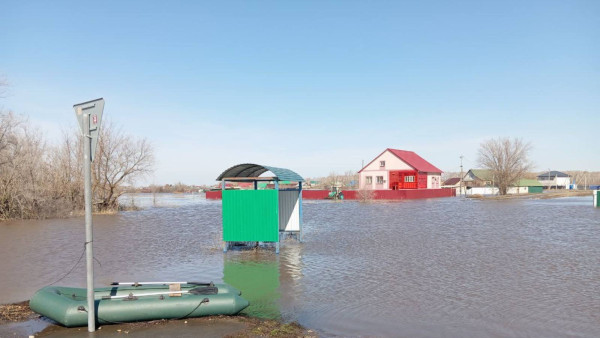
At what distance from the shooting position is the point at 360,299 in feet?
31.3

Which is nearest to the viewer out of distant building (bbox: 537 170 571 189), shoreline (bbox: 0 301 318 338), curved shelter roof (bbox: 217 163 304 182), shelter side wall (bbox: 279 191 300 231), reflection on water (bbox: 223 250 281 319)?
shoreline (bbox: 0 301 318 338)

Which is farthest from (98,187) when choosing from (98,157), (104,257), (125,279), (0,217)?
(125,279)

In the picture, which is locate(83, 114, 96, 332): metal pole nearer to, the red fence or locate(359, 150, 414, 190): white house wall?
the red fence

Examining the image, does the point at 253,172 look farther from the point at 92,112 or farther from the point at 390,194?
the point at 390,194

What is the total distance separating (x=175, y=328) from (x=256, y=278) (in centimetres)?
483

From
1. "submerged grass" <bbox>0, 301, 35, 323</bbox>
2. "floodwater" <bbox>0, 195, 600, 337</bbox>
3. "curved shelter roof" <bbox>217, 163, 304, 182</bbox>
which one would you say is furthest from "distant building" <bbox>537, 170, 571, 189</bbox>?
"submerged grass" <bbox>0, 301, 35, 323</bbox>

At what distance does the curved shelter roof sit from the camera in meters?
15.0

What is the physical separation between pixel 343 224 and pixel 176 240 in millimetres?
10301

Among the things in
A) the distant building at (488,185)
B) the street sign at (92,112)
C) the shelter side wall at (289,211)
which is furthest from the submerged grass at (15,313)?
the distant building at (488,185)

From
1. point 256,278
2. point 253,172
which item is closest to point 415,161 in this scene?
point 253,172

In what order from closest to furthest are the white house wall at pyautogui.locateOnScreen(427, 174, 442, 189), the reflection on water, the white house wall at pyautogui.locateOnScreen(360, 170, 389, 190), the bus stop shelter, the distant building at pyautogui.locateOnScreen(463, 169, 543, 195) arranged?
the reflection on water, the bus stop shelter, the white house wall at pyautogui.locateOnScreen(360, 170, 389, 190), the white house wall at pyautogui.locateOnScreen(427, 174, 442, 189), the distant building at pyautogui.locateOnScreen(463, 169, 543, 195)

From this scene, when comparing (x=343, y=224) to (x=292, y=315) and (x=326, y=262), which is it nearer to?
(x=326, y=262)

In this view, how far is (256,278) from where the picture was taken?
11.7m

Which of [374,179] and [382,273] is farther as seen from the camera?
[374,179]
